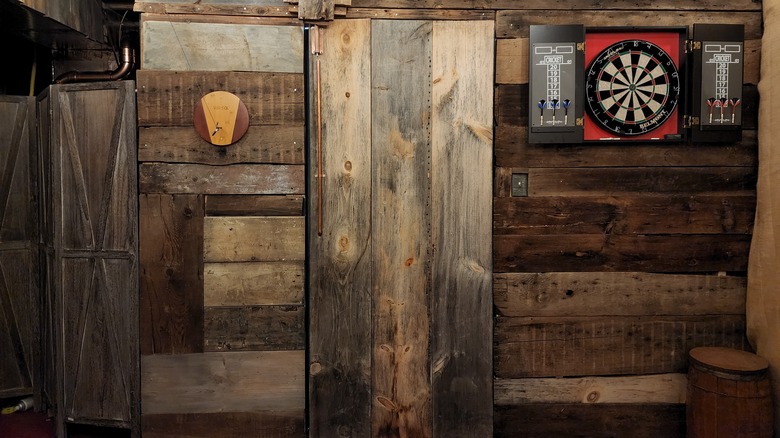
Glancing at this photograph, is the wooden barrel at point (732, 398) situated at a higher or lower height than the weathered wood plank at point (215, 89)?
lower

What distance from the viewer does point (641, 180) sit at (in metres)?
2.79

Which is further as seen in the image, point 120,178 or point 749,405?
point 120,178

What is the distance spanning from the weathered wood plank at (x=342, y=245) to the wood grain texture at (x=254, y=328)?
0.10 m

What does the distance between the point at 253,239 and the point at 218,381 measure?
2.73ft

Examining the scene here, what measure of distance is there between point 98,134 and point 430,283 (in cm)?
209

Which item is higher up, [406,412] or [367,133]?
[367,133]

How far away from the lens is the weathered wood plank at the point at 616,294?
278cm

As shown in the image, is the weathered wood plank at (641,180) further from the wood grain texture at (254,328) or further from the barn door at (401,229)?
the wood grain texture at (254,328)

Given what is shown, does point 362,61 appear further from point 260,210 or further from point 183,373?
point 183,373

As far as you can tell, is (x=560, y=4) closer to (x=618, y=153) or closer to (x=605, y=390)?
(x=618, y=153)

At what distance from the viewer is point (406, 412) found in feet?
9.07

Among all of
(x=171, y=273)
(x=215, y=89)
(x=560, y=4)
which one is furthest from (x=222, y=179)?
(x=560, y=4)

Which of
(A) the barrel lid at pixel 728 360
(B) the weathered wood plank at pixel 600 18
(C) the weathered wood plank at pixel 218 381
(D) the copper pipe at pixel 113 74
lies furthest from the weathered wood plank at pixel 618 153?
(D) the copper pipe at pixel 113 74

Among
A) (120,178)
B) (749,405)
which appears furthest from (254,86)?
(749,405)
